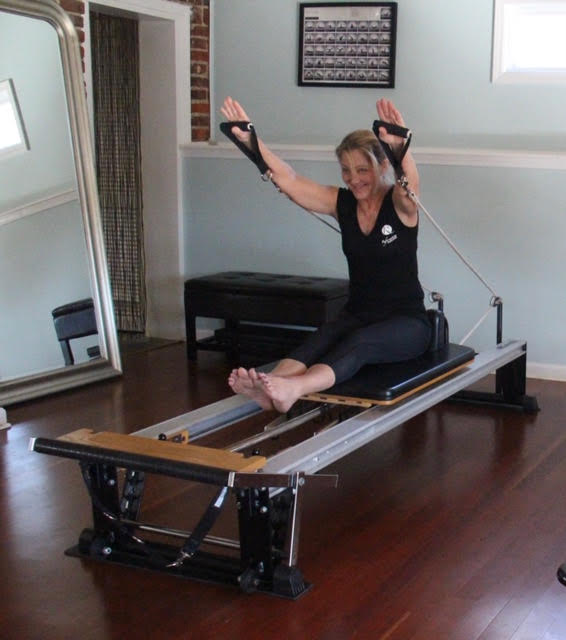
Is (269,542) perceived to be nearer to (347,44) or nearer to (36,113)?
(36,113)

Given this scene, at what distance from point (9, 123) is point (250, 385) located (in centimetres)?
209

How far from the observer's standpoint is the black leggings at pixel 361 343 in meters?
3.31

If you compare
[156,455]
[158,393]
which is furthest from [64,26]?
[156,455]

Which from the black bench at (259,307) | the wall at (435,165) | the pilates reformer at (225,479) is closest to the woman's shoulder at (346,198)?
the pilates reformer at (225,479)

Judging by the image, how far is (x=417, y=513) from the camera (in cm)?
316

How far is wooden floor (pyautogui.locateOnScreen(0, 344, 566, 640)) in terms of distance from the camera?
242 centimetres

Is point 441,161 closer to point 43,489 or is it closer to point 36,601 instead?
point 43,489

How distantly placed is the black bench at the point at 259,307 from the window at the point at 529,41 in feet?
4.35

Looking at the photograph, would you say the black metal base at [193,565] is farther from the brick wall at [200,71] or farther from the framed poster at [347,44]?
the brick wall at [200,71]

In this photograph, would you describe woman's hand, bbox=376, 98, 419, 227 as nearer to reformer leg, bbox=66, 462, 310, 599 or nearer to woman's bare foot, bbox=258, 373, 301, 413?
woman's bare foot, bbox=258, 373, 301, 413

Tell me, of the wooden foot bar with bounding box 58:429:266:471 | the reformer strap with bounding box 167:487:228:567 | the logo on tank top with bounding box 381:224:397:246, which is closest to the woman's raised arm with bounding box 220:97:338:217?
the logo on tank top with bounding box 381:224:397:246

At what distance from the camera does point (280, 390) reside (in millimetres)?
3037

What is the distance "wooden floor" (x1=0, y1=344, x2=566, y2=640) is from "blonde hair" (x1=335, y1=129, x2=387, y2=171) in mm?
1070

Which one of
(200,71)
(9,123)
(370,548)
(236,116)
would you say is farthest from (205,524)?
(200,71)
